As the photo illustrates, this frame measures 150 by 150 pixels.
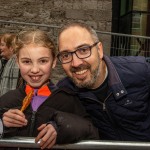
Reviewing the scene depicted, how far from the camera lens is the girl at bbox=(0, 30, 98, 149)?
6.14 ft

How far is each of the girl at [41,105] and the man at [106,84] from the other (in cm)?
12

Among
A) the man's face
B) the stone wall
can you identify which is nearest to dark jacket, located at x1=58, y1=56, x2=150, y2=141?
Answer: the man's face

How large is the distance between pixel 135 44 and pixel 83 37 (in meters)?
5.57

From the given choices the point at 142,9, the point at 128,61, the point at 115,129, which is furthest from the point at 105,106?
the point at 142,9

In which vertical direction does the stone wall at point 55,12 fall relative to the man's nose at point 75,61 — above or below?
above

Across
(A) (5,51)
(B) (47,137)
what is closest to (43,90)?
(B) (47,137)

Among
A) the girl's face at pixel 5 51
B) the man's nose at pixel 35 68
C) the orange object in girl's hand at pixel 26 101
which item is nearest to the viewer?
the orange object in girl's hand at pixel 26 101

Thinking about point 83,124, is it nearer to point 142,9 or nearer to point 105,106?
point 105,106

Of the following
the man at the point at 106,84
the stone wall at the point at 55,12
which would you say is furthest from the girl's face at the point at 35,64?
the stone wall at the point at 55,12

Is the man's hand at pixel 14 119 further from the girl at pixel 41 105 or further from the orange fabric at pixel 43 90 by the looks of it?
the orange fabric at pixel 43 90

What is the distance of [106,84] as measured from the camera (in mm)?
2391

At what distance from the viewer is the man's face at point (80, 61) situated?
88.0 inches

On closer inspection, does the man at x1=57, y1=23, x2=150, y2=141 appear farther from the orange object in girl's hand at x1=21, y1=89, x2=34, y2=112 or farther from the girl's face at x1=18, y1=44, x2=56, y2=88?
the orange object in girl's hand at x1=21, y1=89, x2=34, y2=112

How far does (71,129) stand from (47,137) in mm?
134
